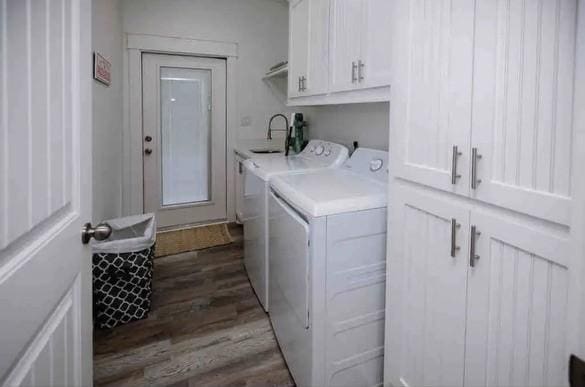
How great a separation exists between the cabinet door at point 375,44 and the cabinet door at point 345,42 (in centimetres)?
6

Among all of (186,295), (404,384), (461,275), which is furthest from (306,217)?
(186,295)

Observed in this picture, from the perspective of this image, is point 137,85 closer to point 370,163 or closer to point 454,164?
point 370,163

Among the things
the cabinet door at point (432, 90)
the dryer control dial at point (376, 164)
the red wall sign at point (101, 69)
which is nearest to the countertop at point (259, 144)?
the red wall sign at point (101, 69)

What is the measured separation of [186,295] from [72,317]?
5.57ft

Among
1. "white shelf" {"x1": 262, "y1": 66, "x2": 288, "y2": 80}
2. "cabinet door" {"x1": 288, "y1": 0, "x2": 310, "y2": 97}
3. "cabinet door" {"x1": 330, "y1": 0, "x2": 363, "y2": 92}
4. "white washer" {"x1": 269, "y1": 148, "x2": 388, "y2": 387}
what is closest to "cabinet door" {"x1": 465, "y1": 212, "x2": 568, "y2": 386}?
"white washer" {"x1": 269, "y1": 148, "x2": 388, "y2": 387}

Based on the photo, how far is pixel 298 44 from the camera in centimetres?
264

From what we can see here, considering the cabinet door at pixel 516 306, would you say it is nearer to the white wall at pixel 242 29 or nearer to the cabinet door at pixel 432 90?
the cabinet door at pixel 432 90

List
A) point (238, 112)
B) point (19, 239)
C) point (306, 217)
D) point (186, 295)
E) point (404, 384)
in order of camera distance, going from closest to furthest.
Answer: point (19, 239) → point (404, 384) → point (306, 217) → point (186, 295) → point (238, 112)

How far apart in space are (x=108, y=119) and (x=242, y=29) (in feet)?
6.54

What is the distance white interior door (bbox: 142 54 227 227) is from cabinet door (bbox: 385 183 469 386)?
2.96 m

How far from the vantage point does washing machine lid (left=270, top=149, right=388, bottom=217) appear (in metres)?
1.41

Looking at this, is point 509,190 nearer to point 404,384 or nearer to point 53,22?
point 404,384

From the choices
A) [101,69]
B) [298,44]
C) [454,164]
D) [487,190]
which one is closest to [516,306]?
[487,190]

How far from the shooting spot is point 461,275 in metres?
1.05
